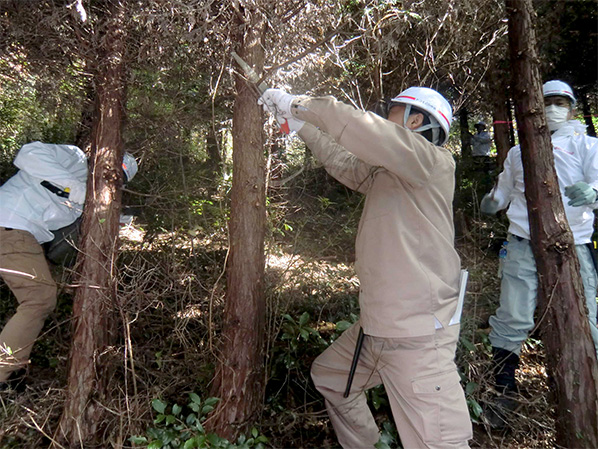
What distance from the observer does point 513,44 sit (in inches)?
127

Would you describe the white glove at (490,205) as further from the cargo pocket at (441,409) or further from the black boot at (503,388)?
the cargo pocket at (441,409)

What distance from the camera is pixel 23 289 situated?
9.91 feet

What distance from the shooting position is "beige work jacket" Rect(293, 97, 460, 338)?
2135 millimetres

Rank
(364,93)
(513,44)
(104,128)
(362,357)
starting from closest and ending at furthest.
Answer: (362,357) < (104,128) < (513,44) < (364,93)

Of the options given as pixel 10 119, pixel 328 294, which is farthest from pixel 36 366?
pixel 10 119

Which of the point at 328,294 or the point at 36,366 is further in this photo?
the point at 328,294

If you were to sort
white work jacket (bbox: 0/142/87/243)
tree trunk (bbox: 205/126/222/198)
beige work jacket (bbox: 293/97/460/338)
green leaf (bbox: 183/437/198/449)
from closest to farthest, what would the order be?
beige work jacket (bbox: 293/97/460/338)
green leaf (bbox: 183/437/198/449)
white work jacket (bbox: 0/142/87/243)
tree trunk (bbox: 205/126/222/198)

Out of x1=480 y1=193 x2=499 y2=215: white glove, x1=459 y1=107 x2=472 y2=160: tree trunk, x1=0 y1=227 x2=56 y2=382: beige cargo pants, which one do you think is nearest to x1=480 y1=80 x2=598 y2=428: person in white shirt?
x1=480 y1=193 x2=499 y2=215: white glove

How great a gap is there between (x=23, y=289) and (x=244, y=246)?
5.16 ft

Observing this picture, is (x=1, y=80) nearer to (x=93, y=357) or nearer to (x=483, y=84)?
(x=93, y=357)

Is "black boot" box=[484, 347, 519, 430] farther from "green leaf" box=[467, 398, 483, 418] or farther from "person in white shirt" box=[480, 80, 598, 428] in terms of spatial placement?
"green leaf" box=[467, 398, 483, 418]

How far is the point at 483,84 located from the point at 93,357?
21.2ft

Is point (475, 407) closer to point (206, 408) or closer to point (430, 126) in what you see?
point (206, 408)

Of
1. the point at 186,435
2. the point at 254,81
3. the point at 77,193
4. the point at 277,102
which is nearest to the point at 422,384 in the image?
the point at 186,435
